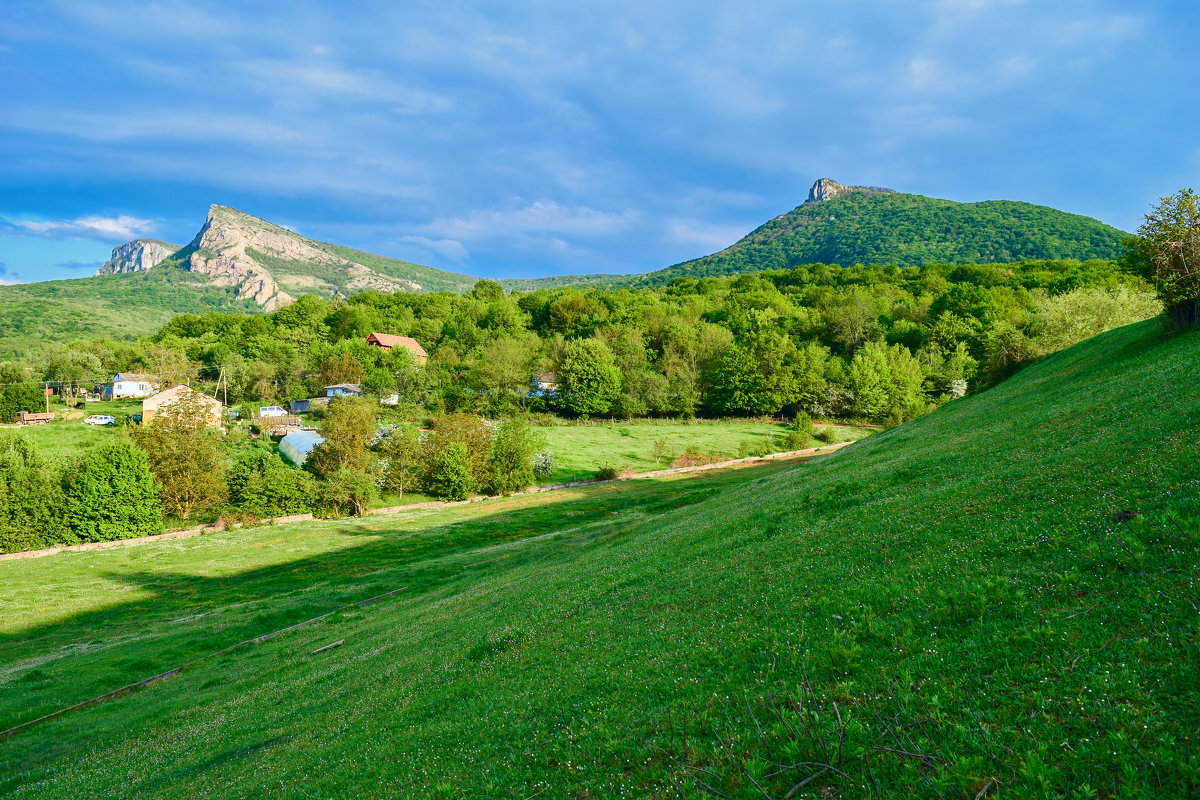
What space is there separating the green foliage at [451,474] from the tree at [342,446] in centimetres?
728

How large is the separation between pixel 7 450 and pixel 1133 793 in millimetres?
74923

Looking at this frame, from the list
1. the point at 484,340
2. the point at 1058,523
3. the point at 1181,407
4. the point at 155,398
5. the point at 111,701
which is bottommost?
the point at 111,701

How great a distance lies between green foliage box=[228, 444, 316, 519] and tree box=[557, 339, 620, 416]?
63.6m

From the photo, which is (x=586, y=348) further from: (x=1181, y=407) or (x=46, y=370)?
(x=46, y=370)

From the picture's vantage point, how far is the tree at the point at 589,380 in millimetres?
114750

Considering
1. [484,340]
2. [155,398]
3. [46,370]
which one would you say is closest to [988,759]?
[155,398]

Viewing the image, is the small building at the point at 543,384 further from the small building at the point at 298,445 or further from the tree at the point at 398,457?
the tree at the point at 398,457

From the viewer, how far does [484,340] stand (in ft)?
513

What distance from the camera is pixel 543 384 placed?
13050 cm

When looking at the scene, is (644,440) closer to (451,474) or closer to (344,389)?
(451,474)

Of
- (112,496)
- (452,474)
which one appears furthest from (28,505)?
(452,474)

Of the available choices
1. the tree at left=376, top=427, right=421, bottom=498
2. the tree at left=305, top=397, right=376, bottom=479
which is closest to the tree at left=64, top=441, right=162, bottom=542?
the tree at left=305, top=397, right=376, bottom=479

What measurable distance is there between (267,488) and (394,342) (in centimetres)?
10958

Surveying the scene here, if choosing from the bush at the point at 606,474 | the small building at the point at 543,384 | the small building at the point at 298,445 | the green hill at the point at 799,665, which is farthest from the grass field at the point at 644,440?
the green hill at the point at 799,665
